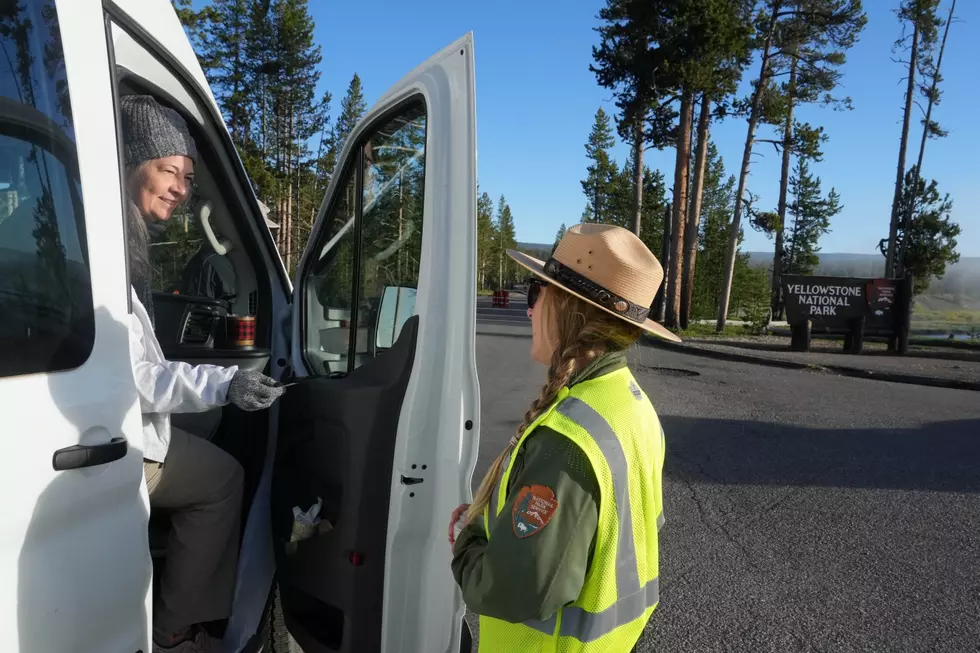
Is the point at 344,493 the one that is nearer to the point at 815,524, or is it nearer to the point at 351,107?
the point at 815,524

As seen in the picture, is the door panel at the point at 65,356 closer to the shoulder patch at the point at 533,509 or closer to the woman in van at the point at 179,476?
the woman in van at the point at 179,476

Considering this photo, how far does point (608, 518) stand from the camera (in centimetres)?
135

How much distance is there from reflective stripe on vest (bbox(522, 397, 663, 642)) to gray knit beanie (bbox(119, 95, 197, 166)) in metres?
1.57

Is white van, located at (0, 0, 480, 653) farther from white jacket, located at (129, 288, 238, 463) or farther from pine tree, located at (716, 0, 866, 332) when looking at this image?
pine tree, located at (716, 0, 866, 332)

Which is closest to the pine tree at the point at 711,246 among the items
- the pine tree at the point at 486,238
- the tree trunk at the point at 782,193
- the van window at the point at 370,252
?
the tree trunk at the point at 782,193

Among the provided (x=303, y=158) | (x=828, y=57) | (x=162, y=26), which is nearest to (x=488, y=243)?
(x=303, y=158)

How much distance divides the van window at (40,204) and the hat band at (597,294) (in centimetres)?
106

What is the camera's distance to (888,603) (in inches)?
144

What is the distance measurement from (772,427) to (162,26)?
24.5 feet

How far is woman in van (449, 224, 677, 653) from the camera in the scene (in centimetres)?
130

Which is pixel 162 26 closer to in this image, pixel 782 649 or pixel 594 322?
pixel 594 322

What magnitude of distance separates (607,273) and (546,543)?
2.04ft

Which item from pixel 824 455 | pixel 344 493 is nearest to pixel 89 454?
pixel 344 493

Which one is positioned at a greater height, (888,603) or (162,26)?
(162,26)
